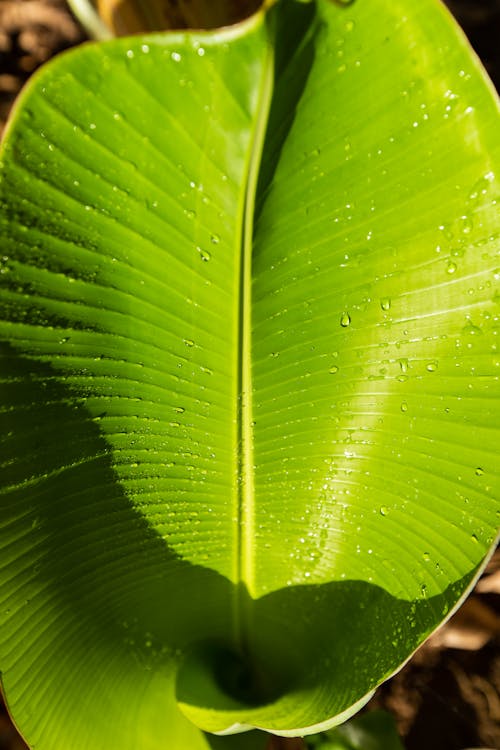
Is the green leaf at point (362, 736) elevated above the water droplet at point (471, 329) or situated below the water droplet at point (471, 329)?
below

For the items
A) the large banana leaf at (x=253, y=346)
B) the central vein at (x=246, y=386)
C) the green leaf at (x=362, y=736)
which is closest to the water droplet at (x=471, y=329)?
the large banana leaf at (x=253, y=346)

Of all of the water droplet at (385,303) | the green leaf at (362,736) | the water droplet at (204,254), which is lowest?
the green leaf at (362,736)

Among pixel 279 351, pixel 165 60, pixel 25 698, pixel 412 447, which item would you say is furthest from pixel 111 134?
pixel 25 698

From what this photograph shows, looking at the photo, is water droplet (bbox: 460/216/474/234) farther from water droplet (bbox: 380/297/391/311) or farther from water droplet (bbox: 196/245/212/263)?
water droplet (bbox: 196/245/212/263)

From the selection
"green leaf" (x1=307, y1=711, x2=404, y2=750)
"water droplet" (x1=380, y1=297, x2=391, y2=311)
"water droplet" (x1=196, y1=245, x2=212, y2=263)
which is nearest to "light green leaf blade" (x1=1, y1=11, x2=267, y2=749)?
"water droplet" (x1=196, y1=245, x2=212, y2=263)

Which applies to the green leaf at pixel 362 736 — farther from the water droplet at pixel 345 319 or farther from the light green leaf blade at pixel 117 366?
the water droplet at pixel 345 319

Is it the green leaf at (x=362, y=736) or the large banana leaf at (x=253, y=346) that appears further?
the green leaf at (x=362, y=736)

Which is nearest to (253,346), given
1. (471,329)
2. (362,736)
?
(471,329)
